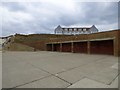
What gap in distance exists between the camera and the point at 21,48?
107ft

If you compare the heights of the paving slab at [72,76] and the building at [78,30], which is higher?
the building at [78,30]

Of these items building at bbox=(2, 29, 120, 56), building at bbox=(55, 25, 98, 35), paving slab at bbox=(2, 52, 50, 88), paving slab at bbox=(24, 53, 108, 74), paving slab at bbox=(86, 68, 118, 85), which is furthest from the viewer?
building at bbox=(55, 25, 98, 35)

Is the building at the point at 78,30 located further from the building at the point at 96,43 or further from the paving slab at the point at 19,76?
the paving slab at the point at 19,76

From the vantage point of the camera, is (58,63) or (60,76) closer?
(60,76)

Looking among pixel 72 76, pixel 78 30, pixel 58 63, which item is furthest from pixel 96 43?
pixel 78 30

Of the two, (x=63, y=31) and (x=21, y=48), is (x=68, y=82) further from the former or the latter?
(x=63, y=31)

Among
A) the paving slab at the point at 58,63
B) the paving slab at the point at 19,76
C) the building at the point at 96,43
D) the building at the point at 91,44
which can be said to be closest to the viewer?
the paving slab at the point at 19,76

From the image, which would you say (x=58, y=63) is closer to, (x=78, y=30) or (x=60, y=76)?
(x=60, y=76)

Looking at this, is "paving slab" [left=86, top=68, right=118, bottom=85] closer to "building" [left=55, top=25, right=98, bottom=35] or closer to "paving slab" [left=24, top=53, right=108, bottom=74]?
"paving slab" [left=24, top=53, right=108, bottom=74]

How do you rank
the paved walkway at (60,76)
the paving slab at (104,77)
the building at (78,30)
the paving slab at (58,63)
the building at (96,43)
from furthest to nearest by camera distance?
the building at (78,30), the building at (96,43), the paving slab at (58,63), the paving slab at (104,77), the paved walkway at (60,76)

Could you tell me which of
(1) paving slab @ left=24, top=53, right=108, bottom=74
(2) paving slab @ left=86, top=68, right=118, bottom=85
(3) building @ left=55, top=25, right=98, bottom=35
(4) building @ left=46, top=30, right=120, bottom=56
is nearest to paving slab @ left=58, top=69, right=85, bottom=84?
(2) paving slab @ left=86, top=68, right=118, bottom=85

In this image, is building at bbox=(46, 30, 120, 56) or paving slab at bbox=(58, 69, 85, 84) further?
building at bbox=(46, 30, 120, 56)

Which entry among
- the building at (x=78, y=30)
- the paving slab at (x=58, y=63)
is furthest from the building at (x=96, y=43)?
the building at (x=78, y=30)

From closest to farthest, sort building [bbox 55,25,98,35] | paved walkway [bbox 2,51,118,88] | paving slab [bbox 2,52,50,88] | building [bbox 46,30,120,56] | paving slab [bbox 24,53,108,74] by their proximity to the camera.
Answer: paved walkway [bbox 2,51,118,88] → paving slab [bbox 2,52,50,88] → paving slab [bbox 24,53,108,74] → building [bbox 46,30,120,56] → building [bbox 55,25,98,35]
